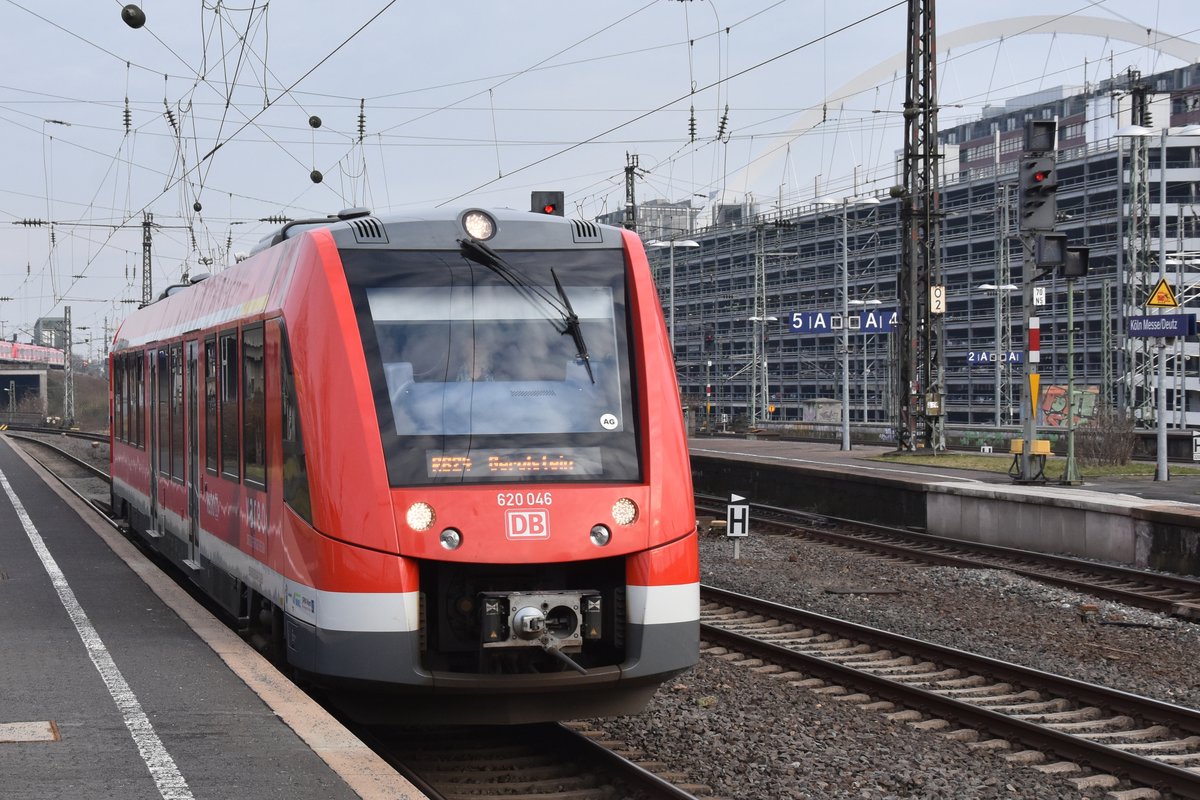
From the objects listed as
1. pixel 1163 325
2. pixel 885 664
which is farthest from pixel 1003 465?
pixel 885 664

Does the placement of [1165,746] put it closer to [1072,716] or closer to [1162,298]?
[1072,716]

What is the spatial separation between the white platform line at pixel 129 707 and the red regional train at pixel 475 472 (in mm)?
937

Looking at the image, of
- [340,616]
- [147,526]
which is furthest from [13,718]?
[147,526]

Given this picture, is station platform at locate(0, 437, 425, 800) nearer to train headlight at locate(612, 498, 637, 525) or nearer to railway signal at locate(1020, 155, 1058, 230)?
train headlight at locate(612, 498, 637, 525)

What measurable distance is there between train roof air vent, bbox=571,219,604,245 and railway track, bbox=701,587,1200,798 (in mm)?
3743

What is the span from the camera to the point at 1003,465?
26.4 metres

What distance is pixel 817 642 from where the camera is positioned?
11.8 metres

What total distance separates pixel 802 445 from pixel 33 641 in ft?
105

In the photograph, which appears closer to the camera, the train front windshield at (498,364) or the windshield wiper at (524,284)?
the train front windshield at (498,364)

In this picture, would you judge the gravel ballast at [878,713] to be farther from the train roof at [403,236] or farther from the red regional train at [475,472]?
the train roof at [403,236]

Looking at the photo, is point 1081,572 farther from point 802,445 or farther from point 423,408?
point 802,445

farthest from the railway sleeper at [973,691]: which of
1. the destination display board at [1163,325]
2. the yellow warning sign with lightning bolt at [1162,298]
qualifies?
the yellow warning sign with lightning bolt at [1162,298]

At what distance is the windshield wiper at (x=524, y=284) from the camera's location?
7.88 meters

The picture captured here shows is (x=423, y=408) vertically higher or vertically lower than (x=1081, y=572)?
higher
